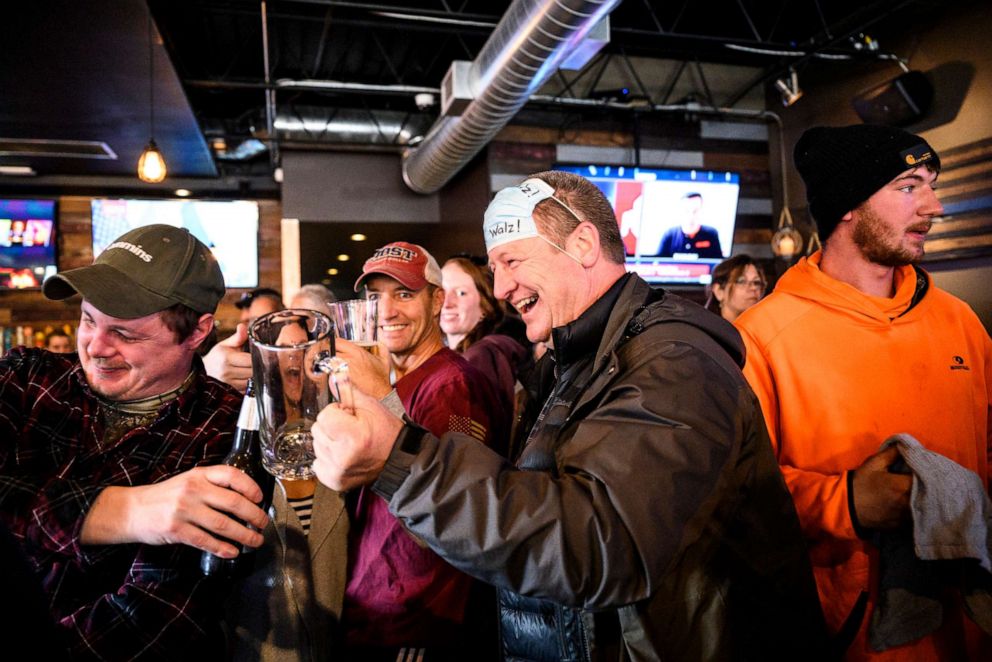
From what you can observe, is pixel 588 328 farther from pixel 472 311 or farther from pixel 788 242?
pixel 788 242

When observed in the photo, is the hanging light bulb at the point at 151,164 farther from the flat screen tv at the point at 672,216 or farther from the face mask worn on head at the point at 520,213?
the face mask worn on head at the point at 520,213

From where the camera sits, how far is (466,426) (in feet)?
5.81

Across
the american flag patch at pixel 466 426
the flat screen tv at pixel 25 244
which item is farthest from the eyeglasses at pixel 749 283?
the flat screen tv at pixel 25 244

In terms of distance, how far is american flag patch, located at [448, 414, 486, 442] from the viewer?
68.5 inches

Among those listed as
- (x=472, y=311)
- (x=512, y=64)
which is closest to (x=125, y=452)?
(x=472, y=311)

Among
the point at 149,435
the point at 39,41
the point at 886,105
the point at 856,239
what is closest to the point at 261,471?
the point at 149,435

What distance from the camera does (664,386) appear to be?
1.05 m

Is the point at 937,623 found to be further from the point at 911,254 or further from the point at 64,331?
the point at 64,331

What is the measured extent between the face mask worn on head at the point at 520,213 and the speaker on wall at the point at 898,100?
467 cm

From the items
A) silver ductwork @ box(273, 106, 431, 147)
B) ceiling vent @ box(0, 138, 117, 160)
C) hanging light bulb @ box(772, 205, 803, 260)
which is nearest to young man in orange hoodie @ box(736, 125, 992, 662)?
hanging light bulb @ box(772, 205, 803, 260)

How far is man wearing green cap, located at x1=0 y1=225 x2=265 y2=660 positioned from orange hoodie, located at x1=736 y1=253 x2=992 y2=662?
1.26 metres

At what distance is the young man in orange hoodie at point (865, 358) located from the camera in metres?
1.60

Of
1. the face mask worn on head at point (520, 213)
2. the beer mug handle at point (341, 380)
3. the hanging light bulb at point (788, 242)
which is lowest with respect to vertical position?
the beer mug handle at point (341, 380)

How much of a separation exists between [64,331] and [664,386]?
807 centimetres
